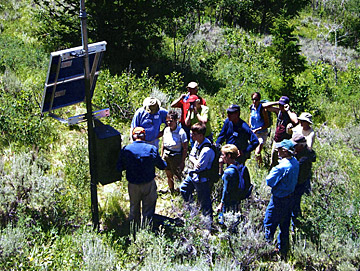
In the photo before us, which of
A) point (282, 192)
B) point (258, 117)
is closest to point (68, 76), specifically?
point (282, 192)

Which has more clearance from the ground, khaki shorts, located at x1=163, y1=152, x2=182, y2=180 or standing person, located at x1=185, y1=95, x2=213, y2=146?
standing person, located at x1=185, y1=95, x2=213, y2=146

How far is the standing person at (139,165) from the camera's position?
5.14m

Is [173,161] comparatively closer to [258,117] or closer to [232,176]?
[232,176]

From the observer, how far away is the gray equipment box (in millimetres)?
5008

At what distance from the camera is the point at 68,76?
459 cm

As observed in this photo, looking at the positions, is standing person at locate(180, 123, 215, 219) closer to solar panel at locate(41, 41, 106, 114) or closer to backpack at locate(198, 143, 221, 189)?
backpack at locate(198, 143, 221, 189)

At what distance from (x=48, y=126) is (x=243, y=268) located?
4711 millimetres

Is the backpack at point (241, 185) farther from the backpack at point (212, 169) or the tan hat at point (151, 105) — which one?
the tan hat at point (151, 105)

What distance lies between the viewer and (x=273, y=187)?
5340 mm

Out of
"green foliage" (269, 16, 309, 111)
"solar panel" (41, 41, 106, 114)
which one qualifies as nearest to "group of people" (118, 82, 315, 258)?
"solar panel" (41, 41, 106, 114)

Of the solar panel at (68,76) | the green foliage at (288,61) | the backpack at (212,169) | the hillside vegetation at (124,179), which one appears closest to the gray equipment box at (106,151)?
the solar panel at (68,76)

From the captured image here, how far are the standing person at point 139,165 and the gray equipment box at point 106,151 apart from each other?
0.40 ft

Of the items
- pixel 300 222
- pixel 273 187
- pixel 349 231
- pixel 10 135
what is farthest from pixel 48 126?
pixel 349 231

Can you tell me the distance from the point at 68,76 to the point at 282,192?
130 inches
